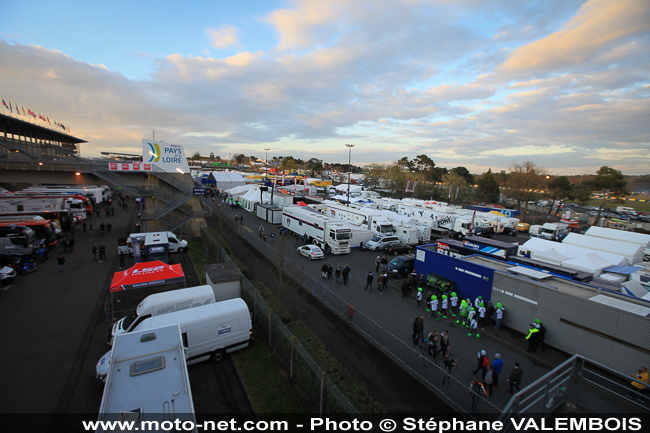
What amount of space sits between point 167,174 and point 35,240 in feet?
32.8

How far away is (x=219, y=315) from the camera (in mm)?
9180

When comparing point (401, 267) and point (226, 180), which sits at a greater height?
point (226, 180)

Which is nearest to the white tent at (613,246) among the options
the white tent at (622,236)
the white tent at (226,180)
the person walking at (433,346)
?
the white tent at (622,236)

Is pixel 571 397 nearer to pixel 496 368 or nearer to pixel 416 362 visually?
pixel 496 368

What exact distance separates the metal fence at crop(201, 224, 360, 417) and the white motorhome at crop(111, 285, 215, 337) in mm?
1947

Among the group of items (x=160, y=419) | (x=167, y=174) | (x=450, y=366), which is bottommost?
(x=450, y=366)

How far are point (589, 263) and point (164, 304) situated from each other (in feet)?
78.3

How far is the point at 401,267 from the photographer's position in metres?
17.8

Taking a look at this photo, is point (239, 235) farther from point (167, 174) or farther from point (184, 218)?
point (167, 174)

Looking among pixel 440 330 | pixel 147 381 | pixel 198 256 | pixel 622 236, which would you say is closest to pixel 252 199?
pixel 198 256

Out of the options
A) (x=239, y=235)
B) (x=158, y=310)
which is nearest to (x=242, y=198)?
(x=239, y=235)

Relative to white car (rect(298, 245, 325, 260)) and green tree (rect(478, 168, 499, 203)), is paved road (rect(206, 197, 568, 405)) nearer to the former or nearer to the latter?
white car (rect(298, 245, 325, 260))

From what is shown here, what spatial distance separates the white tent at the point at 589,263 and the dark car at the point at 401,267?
9.69 m

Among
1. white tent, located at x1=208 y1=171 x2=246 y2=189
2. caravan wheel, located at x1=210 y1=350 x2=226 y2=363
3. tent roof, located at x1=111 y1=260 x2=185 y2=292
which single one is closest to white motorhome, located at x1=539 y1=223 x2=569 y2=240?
caravan wheel, located at x1=210 y1=350 x2=226 y2=363
